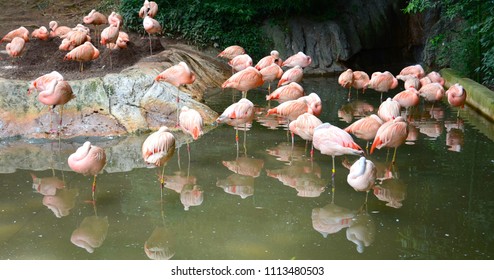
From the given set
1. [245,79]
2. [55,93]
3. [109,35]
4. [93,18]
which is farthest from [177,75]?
[93,18]

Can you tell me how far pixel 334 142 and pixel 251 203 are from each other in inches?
35.6

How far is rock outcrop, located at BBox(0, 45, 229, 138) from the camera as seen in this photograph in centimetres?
747

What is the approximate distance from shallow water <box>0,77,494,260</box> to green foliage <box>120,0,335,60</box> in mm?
5878

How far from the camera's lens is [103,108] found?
7.76 meters

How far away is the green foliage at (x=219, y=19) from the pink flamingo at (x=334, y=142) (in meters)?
7.52

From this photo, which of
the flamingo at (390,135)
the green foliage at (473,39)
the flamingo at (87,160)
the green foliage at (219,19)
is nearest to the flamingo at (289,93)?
the flamingo at (390,135)

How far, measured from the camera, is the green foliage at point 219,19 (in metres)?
12.8

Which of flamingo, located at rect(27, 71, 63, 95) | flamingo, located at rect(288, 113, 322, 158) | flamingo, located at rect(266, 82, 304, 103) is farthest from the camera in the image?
flamingo, located at rect(266, 82, 304, 103)

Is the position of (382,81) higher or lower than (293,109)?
lower

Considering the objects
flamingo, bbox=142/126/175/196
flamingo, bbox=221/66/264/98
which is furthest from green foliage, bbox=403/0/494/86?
flamingo, bbox=142/126/175/196

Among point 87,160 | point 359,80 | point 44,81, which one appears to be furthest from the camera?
point 359,80

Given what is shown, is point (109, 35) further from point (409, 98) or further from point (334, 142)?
point (334, 142)

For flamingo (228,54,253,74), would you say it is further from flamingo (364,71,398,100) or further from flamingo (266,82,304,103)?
flamingo (266,82,304,103)

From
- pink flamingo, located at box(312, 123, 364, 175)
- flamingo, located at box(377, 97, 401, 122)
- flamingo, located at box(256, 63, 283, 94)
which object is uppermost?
pink flamingo, located at box(312, 123, 364, 175)
